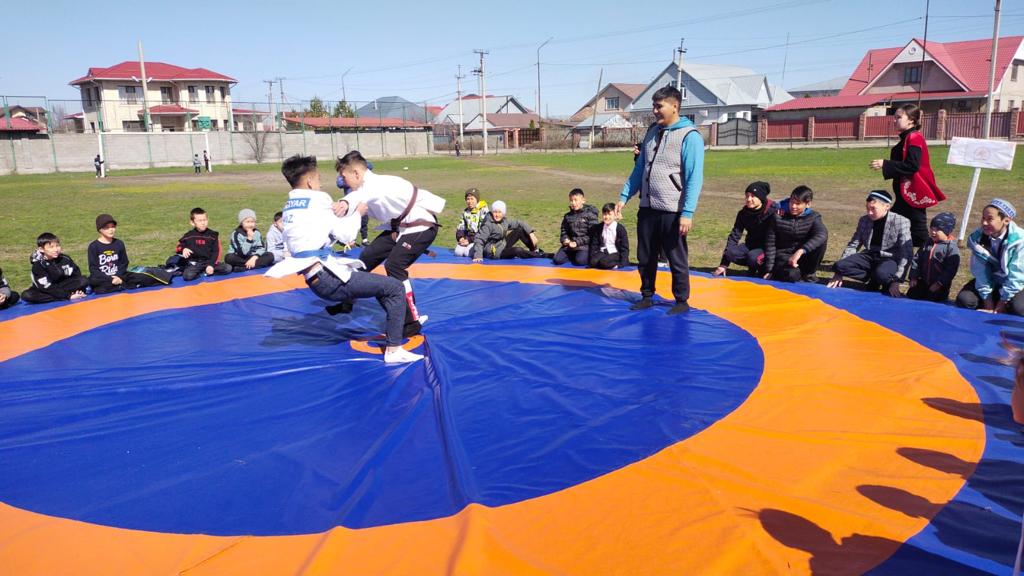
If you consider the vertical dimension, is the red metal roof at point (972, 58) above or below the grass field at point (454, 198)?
above

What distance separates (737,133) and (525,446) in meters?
50.8

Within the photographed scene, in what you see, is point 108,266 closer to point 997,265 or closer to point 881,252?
point 881,252

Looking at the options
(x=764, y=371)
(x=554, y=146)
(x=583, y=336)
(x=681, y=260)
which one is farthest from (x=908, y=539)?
(x=554, y=146)

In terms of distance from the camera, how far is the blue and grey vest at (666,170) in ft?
19.3

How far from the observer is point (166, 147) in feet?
132

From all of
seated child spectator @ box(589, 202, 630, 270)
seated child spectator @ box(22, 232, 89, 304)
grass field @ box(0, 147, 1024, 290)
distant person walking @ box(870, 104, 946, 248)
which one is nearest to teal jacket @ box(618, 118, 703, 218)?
distant person walking @ box(870, 104, 946, 248)

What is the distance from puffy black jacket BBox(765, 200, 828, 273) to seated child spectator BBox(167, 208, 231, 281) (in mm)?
6470

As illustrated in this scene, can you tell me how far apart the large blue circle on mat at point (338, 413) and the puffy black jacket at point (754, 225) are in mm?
2234

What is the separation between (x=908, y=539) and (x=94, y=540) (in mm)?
3333

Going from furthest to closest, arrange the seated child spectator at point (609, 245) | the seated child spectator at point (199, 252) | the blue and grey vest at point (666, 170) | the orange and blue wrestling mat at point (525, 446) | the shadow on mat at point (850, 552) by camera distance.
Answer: the seated child spectator at point (199, 252), the seated child spectator at point (609, 245), the blue and grey vest at point (666, 170), the orange and blue wrestling mat at point (525, 446), the shadow on mat at point (850, 552)

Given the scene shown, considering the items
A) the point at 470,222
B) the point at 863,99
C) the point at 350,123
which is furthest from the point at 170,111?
the point at 470,222

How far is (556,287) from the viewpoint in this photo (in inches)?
290

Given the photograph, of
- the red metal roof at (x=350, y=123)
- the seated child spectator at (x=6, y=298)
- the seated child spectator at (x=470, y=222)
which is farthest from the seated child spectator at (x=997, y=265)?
the red metal roof at (x=350, y=123)

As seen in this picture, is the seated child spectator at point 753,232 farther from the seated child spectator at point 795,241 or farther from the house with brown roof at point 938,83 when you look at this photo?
the house with brown roof at point 938,83
